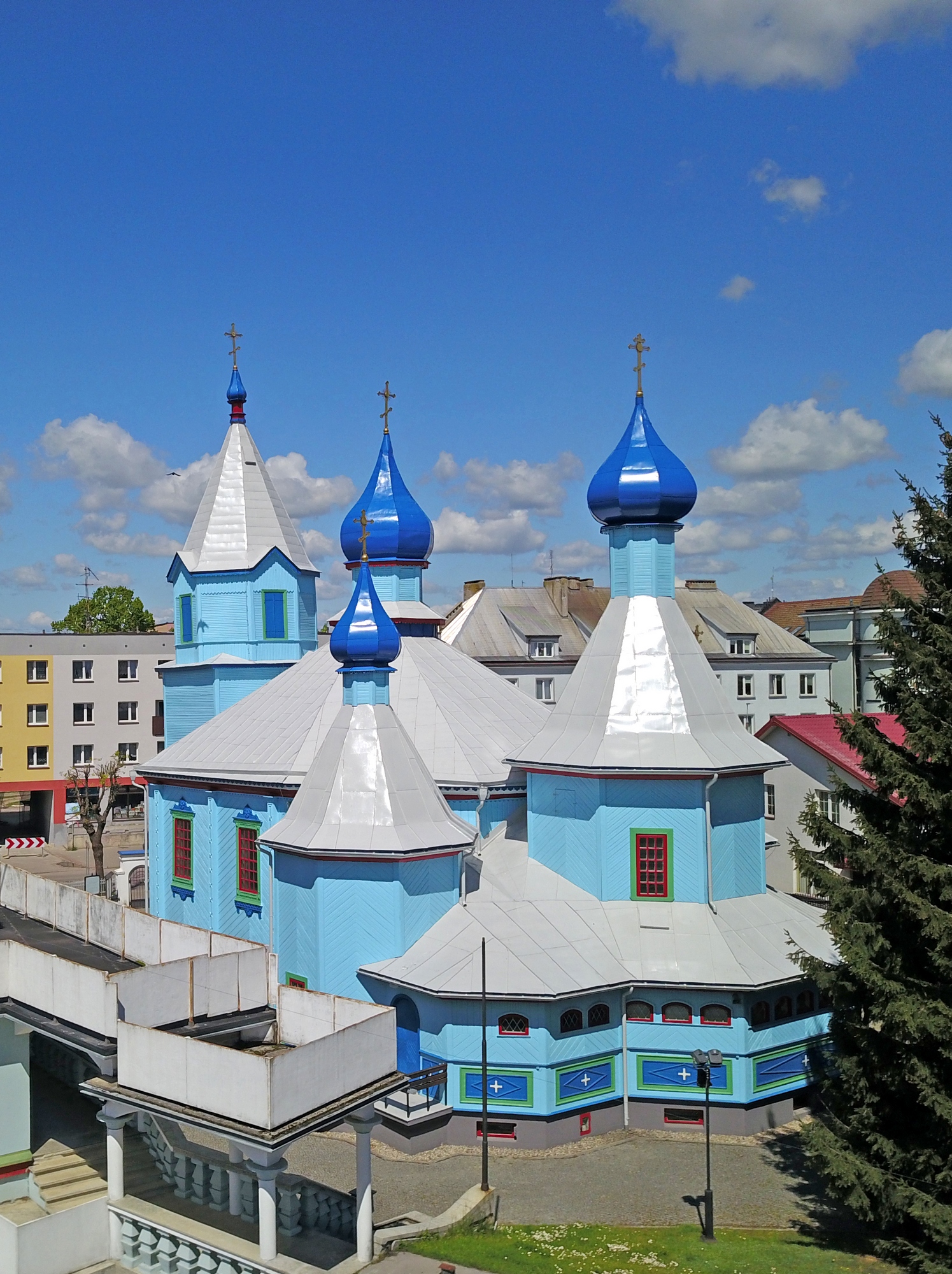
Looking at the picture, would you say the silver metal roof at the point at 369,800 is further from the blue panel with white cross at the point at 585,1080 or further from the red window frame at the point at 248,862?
the blue panel with white cross at the point at 585,1080

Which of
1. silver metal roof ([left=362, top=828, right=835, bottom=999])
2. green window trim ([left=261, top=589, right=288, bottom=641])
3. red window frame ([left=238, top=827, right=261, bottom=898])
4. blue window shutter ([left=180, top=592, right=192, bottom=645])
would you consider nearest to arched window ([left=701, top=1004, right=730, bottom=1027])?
silver metal roof ([left=362, top=828, right=835, bottom=999])

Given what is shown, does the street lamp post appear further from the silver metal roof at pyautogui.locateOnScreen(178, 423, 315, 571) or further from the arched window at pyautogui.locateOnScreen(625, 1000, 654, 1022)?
the silver metal roof at pyautogui.locateOnScreen(178, 423, 315, 571)

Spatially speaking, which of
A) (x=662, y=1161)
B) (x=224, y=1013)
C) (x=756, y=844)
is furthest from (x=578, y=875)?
(x=224, y=1013)

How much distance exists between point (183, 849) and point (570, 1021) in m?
11.8

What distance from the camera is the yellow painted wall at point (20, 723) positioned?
48.0 m

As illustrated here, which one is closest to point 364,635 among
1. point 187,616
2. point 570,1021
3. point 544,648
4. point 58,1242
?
point 570,1021

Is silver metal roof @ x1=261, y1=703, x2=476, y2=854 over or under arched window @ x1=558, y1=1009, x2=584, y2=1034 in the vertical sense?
over

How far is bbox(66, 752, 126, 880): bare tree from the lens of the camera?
4084cm

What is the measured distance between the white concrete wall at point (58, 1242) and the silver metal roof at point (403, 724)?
9.98 meters

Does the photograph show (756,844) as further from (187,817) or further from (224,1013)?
(187,817)

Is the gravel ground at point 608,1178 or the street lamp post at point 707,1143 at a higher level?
the street lamp post at point 707,1143

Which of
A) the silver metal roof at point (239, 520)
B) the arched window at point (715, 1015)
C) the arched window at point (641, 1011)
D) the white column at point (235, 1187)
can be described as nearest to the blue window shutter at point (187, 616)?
the silver metal roof at point (239, 520)

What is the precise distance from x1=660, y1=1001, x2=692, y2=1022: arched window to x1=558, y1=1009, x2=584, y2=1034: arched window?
4.68 feet

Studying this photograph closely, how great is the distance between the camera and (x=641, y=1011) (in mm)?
19891
